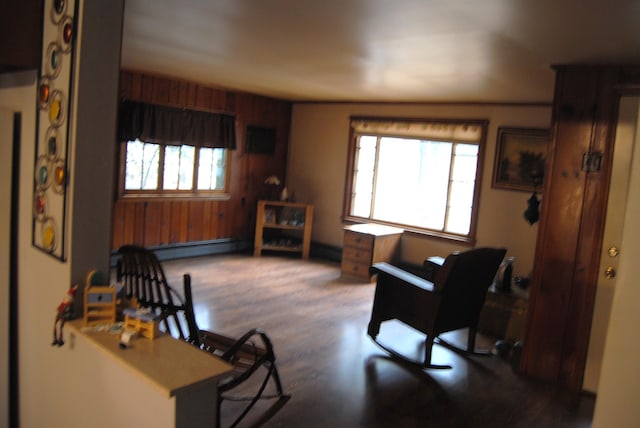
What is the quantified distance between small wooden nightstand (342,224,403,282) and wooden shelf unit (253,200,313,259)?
3.30 ft

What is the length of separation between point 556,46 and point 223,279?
3.95m

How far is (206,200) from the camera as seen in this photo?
652cm

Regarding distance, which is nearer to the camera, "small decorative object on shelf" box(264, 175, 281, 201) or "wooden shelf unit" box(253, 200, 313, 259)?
"wooden shelf unit" box(253, 200, 313, 259)

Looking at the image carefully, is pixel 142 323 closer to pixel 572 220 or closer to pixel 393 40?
pixel 393 40

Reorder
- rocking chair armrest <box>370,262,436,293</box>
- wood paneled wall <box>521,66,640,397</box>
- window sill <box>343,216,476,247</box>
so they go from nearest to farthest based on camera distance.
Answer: wood paneled wall <box>521,66,640,397</box> < rocking chair armrest <box>370,262,436,293</box> < window sill <box>343,216,476,247</box>

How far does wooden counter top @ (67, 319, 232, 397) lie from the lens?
4.87ft

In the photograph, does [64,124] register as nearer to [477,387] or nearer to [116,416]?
[116,416]

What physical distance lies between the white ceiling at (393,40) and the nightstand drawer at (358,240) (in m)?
1.81

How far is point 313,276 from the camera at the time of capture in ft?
19.6

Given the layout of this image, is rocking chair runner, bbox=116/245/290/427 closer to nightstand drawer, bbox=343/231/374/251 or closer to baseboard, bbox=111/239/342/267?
nightstand drawer, bbox=343/231/374/251

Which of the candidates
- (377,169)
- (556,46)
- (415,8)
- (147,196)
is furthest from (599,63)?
(147,196)

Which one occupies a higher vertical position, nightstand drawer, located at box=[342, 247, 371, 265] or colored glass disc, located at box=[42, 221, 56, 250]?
colored glass disc, located at box=[42, 221, 56, 250]

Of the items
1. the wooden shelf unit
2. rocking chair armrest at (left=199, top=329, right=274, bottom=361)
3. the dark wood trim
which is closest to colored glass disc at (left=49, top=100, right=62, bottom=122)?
the dark wood trim

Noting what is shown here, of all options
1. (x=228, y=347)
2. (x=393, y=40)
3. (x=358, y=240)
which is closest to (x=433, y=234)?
(x=358, y=240)
